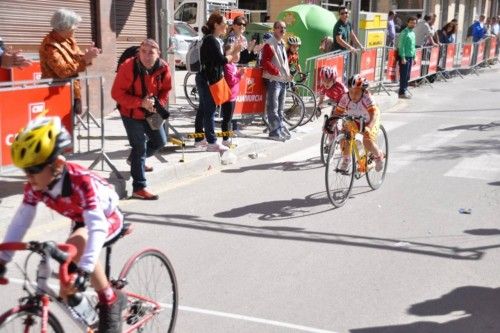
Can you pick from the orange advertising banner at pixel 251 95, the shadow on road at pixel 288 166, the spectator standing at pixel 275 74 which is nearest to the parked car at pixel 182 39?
the orange advertising banner at pixel 251 95

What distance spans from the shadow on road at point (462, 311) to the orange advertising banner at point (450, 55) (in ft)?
58.3

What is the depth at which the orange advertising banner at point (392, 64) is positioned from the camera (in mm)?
18188

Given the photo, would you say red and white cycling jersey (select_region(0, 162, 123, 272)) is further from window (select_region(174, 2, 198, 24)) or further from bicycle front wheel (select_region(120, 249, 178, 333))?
window (select_region(174, 2, 198, 24))

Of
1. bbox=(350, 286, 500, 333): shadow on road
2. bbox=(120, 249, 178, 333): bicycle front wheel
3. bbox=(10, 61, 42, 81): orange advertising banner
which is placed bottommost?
bbox=(350, 286, 500, 333): shadow on road

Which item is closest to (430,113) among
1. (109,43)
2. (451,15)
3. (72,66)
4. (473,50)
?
(109,43)

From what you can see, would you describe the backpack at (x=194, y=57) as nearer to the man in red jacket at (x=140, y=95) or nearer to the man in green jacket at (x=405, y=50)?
the man in red jacket at (x=140, y=95)

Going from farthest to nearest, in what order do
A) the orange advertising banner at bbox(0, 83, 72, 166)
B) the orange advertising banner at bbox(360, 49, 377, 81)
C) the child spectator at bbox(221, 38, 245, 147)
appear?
the orange advertising banner at bbox(360, 49, 377, 81)
the child spectator at bbox(221, 38, 245, 147)
the orange advertising banner at bbox(0, 83, 72, 166)

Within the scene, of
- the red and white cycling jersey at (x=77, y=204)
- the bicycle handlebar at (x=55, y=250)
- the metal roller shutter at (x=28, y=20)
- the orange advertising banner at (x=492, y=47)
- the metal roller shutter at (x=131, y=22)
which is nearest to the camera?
the bicycle handlebar at (x=55, y=250)

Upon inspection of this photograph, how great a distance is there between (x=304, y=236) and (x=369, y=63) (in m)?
11.4

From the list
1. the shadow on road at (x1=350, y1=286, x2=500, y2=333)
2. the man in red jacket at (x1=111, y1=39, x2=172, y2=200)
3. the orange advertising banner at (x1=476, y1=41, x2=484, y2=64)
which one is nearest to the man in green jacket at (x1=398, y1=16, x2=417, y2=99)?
the orange advertising banner at (x1=476, y1=41, x2=484, y2=64)

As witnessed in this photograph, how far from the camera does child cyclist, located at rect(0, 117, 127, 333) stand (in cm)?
285

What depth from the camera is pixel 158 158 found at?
353 inches

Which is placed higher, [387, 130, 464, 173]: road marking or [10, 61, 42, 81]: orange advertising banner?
[10, 61, 42, 81]: orange advertising banner

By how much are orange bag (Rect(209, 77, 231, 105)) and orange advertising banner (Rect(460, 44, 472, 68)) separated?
16.4 meters
